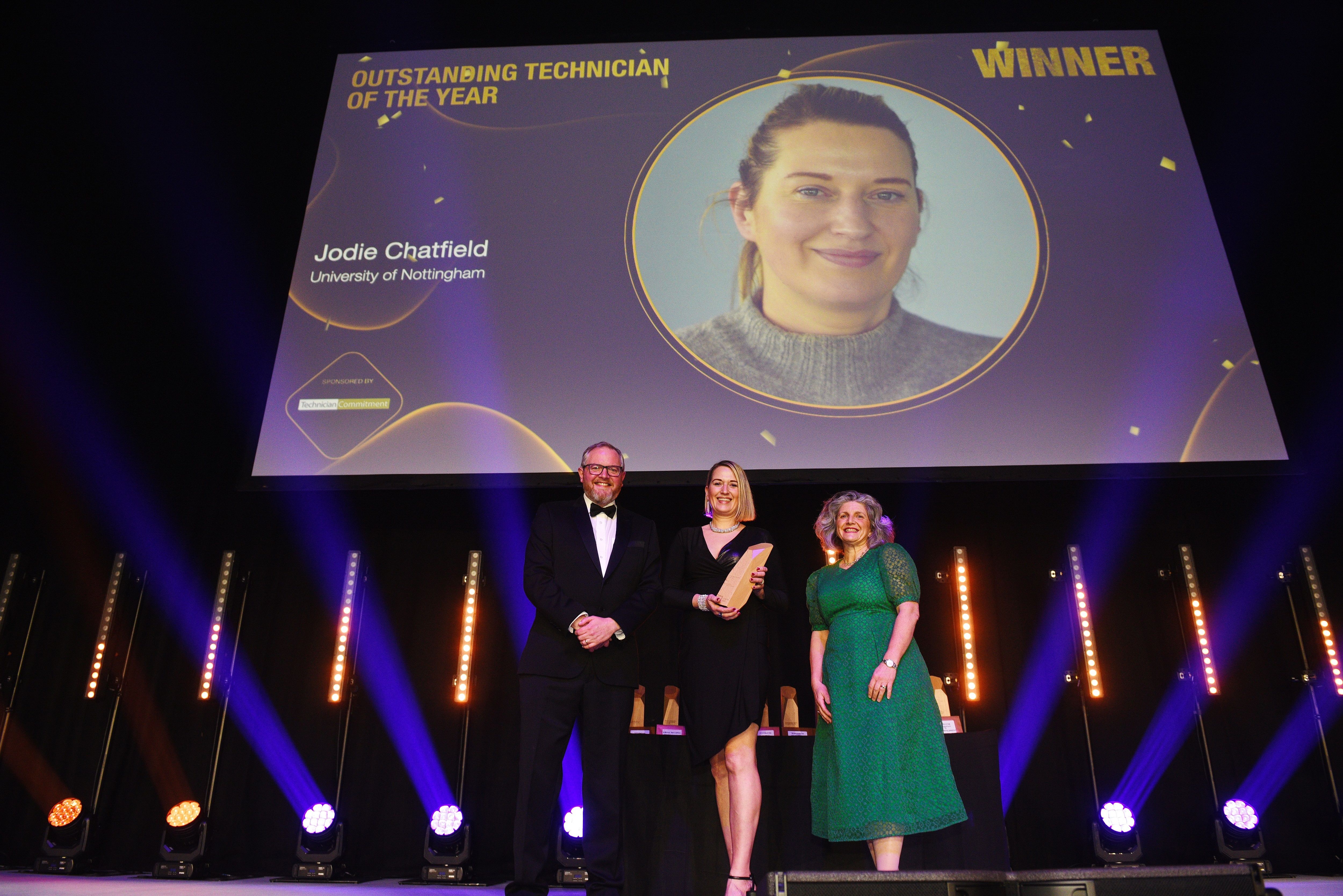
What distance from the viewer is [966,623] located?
4.34m

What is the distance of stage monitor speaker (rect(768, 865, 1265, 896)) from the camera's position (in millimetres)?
1803

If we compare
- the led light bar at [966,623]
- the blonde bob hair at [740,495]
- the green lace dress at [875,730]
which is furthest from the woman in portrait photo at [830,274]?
the green lace dress at [875,730]

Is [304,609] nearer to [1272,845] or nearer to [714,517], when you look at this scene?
[714,517]

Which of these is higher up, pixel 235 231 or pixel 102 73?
pixel 102 73

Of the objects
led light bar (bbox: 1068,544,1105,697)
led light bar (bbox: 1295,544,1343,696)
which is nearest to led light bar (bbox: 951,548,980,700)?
led light bar (bbox: 1068,544,1105,697)

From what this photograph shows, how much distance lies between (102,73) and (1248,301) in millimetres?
6151

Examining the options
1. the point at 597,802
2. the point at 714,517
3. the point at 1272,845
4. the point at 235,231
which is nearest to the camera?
the point at 597,802

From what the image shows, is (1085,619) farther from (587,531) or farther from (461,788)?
(461,788)

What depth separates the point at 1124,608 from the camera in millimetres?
4676

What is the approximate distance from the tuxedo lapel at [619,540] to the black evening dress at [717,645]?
17 centimetres

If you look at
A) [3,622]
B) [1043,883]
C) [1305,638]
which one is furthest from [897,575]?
[3,622]

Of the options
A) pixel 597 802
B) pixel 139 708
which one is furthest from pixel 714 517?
pixel 139 708

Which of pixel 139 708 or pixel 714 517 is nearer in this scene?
pixel 714 517

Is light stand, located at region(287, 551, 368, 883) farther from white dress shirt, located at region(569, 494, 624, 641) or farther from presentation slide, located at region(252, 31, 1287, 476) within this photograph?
white dress shirt, located at region(569, 494, 624, 641)
